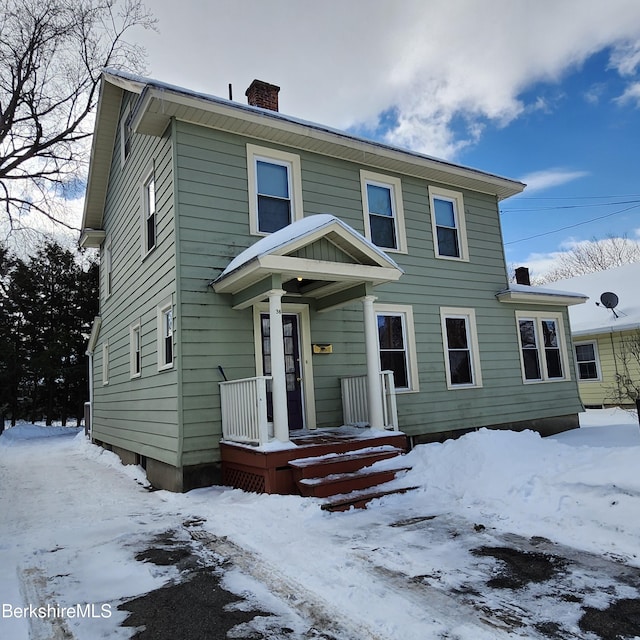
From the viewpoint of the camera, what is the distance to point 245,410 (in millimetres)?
6805

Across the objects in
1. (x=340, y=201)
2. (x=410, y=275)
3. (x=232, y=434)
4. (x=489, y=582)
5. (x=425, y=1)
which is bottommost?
(x=489, y=582)

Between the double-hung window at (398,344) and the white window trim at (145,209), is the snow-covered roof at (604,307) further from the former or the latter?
the white window trim at (145,209)

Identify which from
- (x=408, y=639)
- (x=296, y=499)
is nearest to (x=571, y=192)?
(x=296, y=499)

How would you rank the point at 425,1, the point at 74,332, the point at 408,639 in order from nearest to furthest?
the point at 408,639, the point at 425,1, the point at 74,332

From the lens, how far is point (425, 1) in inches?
415

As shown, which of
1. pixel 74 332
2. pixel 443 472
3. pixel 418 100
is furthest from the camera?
pixel 74 332

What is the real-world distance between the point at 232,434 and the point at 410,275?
512 centimetres

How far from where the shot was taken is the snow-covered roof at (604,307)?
16.4 meters

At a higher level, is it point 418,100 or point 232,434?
point 418,100

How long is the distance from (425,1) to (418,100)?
3715 mm

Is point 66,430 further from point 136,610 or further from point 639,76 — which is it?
point 639,76

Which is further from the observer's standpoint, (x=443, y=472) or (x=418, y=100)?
(x=418, y=100)

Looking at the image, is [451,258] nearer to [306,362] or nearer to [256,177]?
[306,362]
